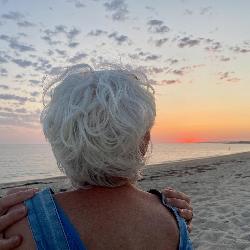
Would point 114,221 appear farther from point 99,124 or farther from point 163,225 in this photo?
point 99,124

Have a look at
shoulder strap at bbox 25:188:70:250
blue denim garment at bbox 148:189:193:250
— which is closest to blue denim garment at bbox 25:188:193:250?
shoulder strap at bbox 25:188:70:250

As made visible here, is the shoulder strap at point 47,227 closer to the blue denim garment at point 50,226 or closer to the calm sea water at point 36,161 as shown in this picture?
the blue denim garment at point 50,226

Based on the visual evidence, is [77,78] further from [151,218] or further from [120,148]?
[151,218]

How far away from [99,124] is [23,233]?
51cm

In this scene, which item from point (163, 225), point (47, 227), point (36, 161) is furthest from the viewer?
point (36, 161)

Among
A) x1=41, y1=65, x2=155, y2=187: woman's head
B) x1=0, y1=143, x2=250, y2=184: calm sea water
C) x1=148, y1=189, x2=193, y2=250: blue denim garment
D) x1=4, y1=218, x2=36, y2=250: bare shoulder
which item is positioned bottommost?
x1=0, y1=143, x2=250, y2=184: calm sea water

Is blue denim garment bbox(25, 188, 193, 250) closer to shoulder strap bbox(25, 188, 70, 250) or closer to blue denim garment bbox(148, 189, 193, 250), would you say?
shoulder strap bbox(25, 188, 70, 250)

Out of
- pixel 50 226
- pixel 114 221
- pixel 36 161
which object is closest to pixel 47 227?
pixel 50 226

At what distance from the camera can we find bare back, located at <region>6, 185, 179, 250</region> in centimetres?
149

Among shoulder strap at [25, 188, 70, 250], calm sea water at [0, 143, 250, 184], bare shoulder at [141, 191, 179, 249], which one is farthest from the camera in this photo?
calm sea water at [0, 143, 250, 184]

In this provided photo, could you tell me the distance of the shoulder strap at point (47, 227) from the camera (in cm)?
144

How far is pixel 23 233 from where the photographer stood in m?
1.47

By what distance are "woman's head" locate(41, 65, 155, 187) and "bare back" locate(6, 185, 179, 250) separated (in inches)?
2.4

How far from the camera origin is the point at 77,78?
160 cm
